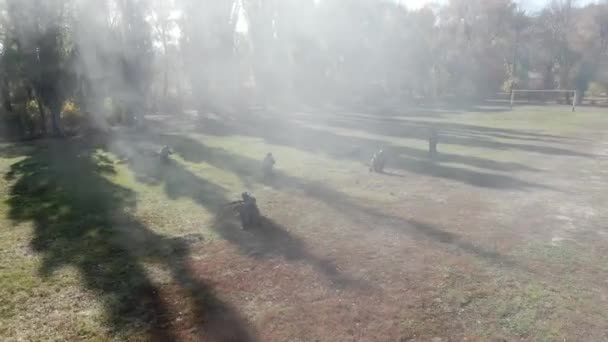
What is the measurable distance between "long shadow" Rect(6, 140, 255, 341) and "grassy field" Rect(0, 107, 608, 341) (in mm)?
30

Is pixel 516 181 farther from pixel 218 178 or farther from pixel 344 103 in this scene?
pixel 344 103

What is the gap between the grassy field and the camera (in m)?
4.55

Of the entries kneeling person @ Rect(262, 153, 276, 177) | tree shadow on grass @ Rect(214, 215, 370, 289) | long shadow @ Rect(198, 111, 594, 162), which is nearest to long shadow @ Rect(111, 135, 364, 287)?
tree shadow on grass @ Rect(214, 215, 370, 289)

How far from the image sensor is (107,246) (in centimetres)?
670

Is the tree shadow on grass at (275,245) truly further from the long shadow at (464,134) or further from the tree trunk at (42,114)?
the tree trunk at (42,114)

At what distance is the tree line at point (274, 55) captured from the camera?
19.2 m

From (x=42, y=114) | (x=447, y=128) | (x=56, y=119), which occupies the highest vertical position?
(x=42, y=114)

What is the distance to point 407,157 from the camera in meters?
14.3

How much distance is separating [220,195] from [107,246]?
10.5 feet

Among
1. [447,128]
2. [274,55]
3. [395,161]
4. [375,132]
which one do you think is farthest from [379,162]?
[274,55]

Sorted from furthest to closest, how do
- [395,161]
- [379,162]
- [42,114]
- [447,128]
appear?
[447,128]
[42,114]
[395,161]
[379,162]

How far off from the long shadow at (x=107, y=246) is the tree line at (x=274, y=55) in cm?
938

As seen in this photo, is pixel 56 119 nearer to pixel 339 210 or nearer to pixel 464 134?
pixel 339 210

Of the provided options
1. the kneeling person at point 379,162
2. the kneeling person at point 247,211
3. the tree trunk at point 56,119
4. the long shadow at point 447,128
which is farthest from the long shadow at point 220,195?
the long shadow at point 447,128
